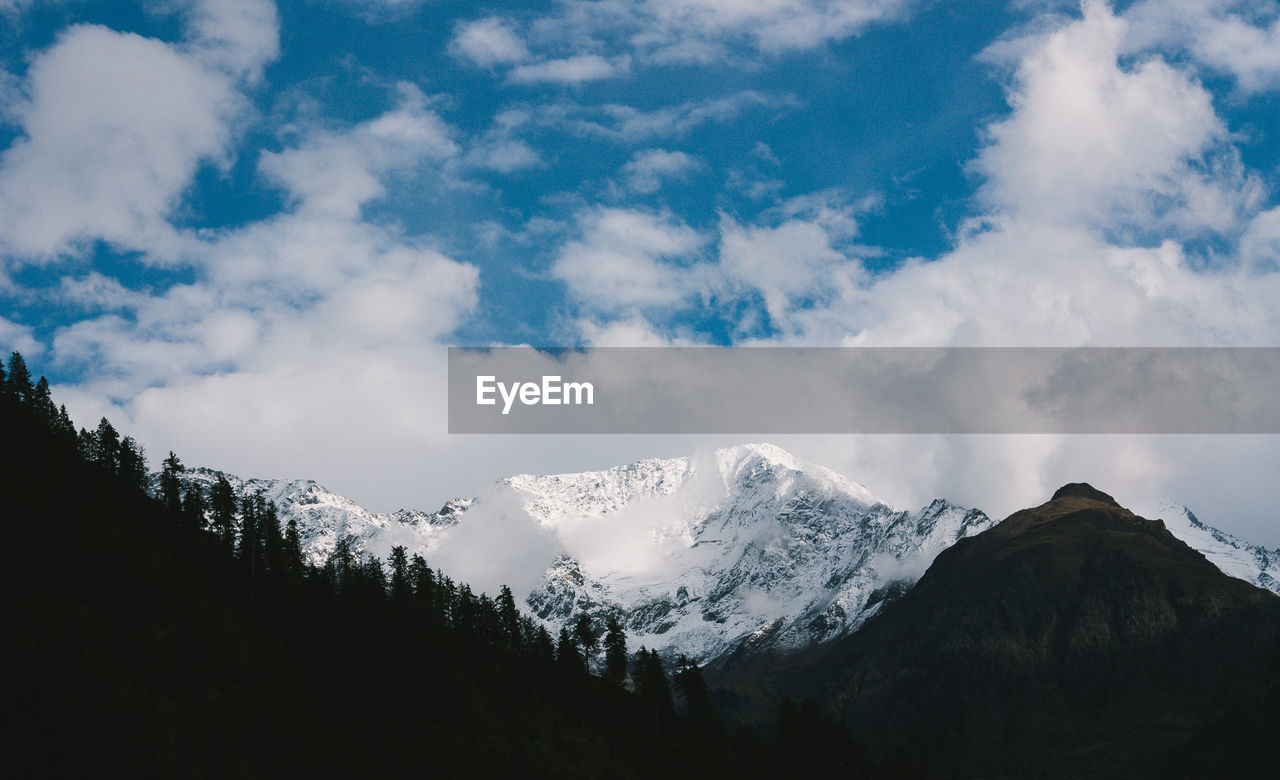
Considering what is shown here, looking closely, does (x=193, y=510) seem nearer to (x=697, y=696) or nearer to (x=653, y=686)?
(x=653, y=686)

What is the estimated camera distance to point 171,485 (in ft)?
540

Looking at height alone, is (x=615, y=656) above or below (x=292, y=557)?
below

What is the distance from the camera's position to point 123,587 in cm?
11288

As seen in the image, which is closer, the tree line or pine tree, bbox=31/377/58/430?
the tree line

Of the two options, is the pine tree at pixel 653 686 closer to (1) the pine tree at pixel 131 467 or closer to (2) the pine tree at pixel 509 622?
(2) the pine tree at pixel 509 622

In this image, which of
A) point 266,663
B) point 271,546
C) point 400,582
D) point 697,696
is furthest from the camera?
point 400,582

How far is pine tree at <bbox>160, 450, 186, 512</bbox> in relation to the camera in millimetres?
162500

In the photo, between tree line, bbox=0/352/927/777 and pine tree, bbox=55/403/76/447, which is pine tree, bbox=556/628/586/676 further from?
pine tree, bbox=55/403/76/447

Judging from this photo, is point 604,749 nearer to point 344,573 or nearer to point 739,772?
point 739,772

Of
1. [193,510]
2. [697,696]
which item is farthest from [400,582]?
[697,696]

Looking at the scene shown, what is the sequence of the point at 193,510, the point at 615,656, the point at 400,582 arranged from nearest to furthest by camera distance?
the point at 193,510 → the point at 400,582 → the point at 615,656

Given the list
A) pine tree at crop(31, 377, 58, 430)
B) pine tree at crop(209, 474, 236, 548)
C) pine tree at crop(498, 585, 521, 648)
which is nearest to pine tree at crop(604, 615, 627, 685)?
pine tree at crop(498, 585, 521, 648)

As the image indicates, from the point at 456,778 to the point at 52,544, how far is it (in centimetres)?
5181

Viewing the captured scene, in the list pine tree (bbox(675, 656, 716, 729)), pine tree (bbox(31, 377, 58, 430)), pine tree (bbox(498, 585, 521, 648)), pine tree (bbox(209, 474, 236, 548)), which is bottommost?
pine tree (bbox(675, 656, 716, 729))
